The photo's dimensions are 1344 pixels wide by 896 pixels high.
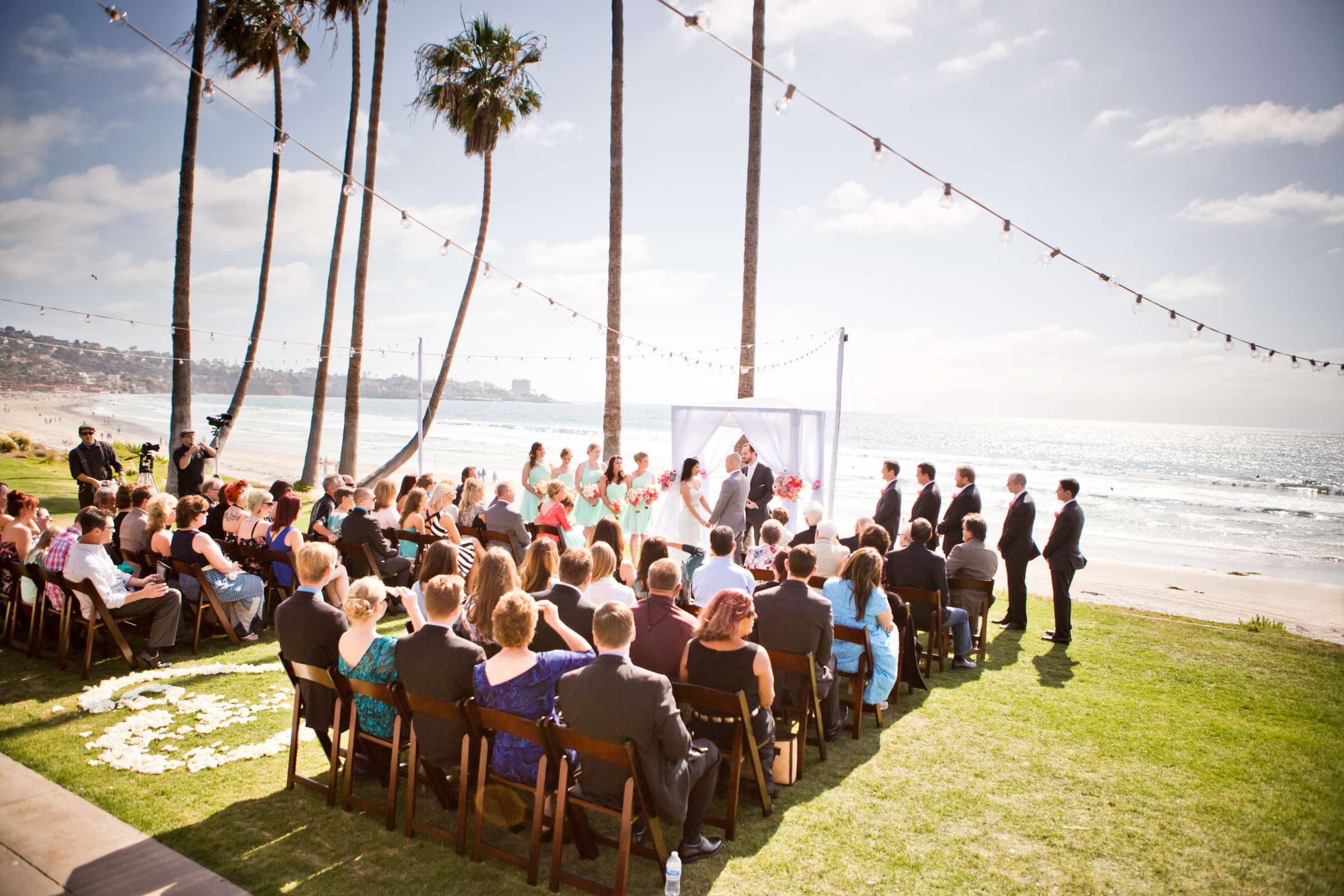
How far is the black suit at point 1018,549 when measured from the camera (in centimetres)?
768

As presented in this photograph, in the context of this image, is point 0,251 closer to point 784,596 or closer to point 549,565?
point 549,565

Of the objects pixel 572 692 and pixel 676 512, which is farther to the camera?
pixel 676 512

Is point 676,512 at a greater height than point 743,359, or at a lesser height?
lesser

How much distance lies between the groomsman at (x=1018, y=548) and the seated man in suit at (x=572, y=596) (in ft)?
17.1

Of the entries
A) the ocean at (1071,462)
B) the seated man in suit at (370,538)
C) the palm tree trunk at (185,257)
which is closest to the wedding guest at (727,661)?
the seated man in suit at (370,538)

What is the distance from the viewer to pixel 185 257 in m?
13.4

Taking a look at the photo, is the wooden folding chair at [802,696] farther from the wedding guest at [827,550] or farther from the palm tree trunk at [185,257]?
the palm tree trunk at [185,257]

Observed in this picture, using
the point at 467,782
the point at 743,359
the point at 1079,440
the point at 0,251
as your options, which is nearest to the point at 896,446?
the point at 1079,440

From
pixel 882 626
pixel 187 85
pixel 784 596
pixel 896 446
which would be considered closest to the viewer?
pixel 784 596

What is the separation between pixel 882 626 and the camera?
495 centimetres

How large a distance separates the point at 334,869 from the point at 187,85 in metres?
14.8

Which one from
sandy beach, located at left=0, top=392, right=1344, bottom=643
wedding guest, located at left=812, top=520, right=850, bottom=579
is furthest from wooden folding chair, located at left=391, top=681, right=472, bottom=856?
sandy beach, located at left=0, top=392, right=1344, bottom=643

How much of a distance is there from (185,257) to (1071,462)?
5908 centimetres

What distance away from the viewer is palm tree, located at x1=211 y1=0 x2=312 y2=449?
54.3 feet
